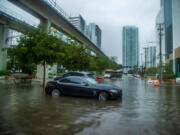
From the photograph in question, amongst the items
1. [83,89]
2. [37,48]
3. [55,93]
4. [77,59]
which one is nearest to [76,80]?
[83,89]

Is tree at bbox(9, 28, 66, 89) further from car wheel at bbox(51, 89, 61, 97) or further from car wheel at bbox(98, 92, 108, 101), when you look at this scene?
car wheel at bbox(98, 92, 108, 101)

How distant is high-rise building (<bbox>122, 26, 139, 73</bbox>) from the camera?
124625 mm

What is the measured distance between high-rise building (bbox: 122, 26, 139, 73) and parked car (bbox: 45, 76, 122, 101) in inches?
4629

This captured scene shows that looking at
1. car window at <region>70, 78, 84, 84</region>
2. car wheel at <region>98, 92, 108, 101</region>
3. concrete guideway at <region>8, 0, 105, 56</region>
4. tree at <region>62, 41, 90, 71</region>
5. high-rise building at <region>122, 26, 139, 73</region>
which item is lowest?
car wheel at <region>98, 92, 108, 101</region>

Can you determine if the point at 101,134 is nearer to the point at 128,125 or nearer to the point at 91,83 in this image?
the point at 128,125

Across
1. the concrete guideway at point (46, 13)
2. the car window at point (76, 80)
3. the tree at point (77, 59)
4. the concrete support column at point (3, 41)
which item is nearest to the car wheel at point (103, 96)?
the car window at point (76, 80)

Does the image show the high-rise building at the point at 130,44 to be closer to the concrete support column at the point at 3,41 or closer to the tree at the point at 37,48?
the concrete support column at the point at 3,41

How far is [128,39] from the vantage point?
12719 cm

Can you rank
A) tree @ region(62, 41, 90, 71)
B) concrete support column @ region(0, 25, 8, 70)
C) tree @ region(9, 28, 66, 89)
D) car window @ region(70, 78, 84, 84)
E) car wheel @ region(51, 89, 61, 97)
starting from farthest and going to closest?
concrete support column @ region(0, 25, 8, 70)
tree @ region(62, 41, 90, 71)
tree @ region(9, 28, 66, 89)
car wheel @ region(51, 89, 61, 97)
car window @ region(70, 78, 84, 84)

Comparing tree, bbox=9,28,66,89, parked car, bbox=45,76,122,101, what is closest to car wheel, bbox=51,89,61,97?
parked car, bbox=45,76,122,101

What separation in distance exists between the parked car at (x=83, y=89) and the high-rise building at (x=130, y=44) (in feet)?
386

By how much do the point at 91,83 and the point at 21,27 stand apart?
40.3ft

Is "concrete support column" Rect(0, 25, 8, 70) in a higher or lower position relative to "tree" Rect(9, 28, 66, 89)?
higher

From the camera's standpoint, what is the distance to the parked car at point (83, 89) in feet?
31.1
